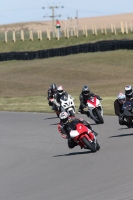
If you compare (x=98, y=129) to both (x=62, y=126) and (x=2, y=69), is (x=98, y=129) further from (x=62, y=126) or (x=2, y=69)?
(x=2, y=69)

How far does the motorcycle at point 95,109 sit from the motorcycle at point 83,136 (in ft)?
19.9

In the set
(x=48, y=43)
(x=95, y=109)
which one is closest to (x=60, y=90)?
(x=95, y=109)

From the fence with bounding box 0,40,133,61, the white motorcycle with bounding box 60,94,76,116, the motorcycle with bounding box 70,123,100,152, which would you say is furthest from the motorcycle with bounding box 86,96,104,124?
the fence with bounding box 0,40,133,61

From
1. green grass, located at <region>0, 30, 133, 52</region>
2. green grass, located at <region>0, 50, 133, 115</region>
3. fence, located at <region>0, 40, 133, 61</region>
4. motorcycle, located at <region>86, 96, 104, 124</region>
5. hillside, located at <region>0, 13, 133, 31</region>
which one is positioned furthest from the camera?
hillside, located at <region>0, 13, 133, 31</region>

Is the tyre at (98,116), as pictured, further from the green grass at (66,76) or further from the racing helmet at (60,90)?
the green grass at (66,76)

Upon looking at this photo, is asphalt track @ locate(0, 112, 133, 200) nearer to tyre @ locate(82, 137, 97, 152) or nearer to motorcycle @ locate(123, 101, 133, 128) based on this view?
tyre @ locate(82, 137, 97, 152)

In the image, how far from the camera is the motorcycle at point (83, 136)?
12734mm

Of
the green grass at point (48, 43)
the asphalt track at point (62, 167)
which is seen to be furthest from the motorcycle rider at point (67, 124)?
the green grass at point (48, 43)

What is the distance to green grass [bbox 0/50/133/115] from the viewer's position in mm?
35859

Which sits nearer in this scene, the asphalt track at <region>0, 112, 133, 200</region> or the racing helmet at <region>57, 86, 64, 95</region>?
the asphalt track at <region>0, 112, 133, 200</region>

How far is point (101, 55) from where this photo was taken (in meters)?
49.3

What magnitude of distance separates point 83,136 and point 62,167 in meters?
1.20

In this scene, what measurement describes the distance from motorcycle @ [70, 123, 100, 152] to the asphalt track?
218 millimetres

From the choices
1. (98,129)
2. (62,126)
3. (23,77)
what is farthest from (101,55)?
(62,126)
